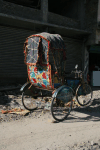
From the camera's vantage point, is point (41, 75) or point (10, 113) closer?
point (41, 75)

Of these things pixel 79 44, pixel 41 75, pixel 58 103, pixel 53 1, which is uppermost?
pixel 53 1

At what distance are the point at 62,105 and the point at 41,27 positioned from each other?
20.7ft

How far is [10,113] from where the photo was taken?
14.4ft

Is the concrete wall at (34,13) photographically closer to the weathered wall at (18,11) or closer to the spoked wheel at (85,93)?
the weathered wall at (18,11)

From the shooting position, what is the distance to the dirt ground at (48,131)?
2.75 metres

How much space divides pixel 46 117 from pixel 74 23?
873 cm

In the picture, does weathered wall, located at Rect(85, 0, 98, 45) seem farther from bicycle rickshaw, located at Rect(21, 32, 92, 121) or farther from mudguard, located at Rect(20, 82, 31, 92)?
mudguard, located at Rect(20, 82, 31, 92)

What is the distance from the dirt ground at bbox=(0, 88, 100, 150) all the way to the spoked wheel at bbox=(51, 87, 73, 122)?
19 cm

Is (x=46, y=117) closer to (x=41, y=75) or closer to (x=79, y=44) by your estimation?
(x=41, y=75)

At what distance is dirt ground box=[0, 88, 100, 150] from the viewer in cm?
275

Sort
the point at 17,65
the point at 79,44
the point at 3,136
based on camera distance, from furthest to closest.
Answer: the point at 79,44
the point at 17,65
the point at 3,136

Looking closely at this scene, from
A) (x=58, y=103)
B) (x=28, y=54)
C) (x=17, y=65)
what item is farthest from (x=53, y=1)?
(x=58, y=103)

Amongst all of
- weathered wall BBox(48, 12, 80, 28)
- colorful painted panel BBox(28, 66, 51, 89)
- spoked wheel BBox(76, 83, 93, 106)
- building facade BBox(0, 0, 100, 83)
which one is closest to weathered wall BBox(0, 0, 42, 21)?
building facade BBox(0, 0, 100, 83)

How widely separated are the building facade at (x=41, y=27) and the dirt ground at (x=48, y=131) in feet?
14.2
